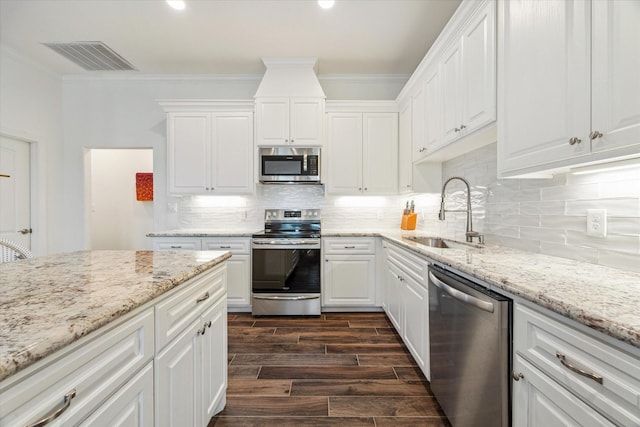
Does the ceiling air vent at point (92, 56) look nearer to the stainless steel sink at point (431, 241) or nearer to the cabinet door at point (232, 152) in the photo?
the cabinet door at point (232, 152)

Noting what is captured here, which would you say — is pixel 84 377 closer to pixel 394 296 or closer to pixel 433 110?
pixel 394 296

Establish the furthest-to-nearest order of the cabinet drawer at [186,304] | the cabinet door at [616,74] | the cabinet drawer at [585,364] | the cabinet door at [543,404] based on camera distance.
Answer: the cabinet drawer at [186,304] < the cabinet door at [616,74] < the cabinet door at [543,404] < the cabinet drawer at [585,364]

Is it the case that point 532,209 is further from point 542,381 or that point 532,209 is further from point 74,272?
point 74,272

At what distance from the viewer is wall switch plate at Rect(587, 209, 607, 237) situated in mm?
1290

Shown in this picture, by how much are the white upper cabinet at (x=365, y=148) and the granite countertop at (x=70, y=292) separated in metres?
2.27

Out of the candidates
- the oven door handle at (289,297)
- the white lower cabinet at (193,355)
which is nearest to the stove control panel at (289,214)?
the oven door handle at (289,297)

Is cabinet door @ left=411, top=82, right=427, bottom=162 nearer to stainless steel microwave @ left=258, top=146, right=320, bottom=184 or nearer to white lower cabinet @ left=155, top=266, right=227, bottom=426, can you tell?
stainless steel microwave @ left=258, top=146, right=320, bottom=184

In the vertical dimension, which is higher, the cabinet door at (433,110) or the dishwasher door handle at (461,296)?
the cabinet door at (433,110)

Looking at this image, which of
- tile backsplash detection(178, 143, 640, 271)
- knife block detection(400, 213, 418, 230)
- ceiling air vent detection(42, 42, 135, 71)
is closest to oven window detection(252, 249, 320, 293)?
tile backsplash detection(178, 143, 640, 271)

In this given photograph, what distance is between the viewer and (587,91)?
3.43 feet

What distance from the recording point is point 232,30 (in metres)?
2.86

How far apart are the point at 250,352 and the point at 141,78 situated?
3.66 meters

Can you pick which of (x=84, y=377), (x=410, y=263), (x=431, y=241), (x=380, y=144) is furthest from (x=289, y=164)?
(x=84, y=377)

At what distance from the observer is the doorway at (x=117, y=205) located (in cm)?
538
